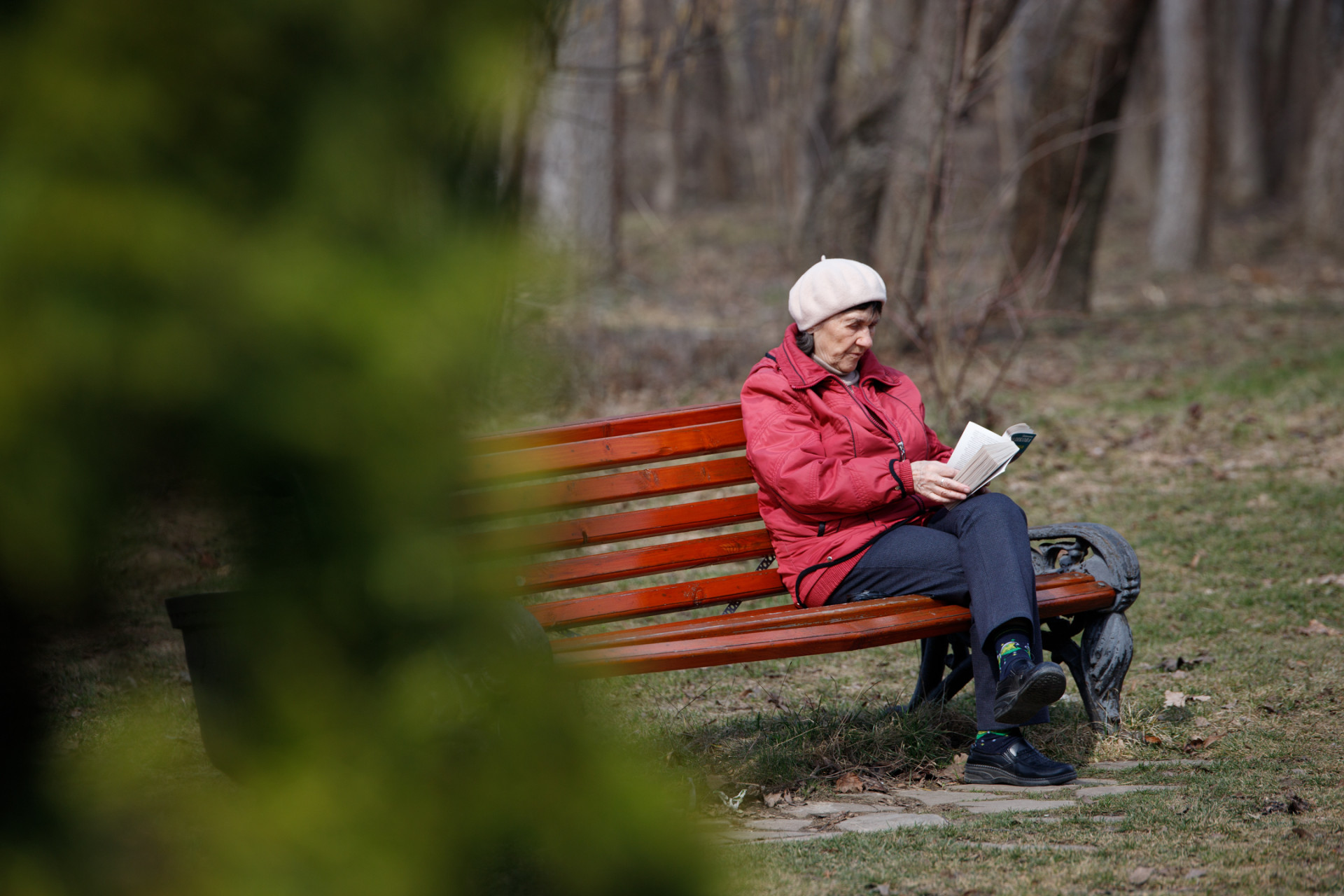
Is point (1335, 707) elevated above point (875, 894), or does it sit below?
below

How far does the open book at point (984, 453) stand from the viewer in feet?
12.6

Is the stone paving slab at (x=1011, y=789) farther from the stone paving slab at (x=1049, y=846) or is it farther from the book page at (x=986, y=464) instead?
the book page at (x=986, y=464)

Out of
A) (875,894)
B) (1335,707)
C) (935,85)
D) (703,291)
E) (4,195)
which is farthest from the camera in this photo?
(703,291)

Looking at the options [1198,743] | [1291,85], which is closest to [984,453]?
[1198,743]

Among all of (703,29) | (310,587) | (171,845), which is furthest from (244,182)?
(703,29)

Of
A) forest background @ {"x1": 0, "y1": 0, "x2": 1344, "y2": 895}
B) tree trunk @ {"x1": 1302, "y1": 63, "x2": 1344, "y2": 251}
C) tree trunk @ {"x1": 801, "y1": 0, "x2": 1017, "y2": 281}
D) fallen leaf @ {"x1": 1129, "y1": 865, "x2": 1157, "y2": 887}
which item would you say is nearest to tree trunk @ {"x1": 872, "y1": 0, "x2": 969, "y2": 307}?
tree trunk @ {"x1": 801, "y1": 0, "x2": 1017, "y2": 281}

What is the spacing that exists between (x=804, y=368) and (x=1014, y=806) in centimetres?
143

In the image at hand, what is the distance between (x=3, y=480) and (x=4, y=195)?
12cm

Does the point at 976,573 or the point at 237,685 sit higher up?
the point at 237,685

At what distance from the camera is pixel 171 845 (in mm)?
642

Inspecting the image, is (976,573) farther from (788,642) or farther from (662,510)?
(662,510)

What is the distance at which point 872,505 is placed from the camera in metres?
3.87

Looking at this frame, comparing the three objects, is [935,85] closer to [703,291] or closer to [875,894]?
[875,894]

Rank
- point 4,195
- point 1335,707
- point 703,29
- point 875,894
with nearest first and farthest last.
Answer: point 4,195
point 875,894
point 1335,707
point 703,29
